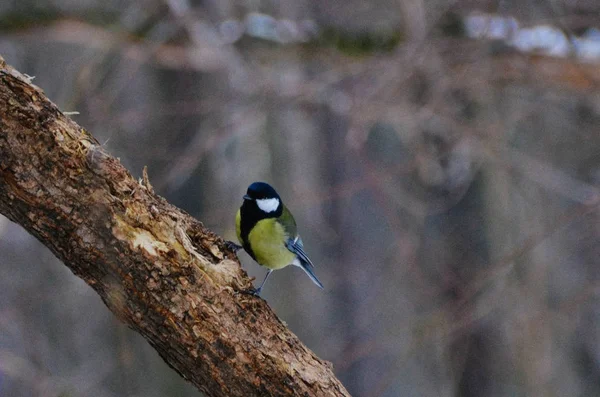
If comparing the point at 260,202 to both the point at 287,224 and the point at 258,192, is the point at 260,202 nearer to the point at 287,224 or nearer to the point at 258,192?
the point at 258,192

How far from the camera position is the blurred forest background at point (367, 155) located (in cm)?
440

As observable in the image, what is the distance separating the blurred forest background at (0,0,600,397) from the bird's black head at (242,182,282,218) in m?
1.07

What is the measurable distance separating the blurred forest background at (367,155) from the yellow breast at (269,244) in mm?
993

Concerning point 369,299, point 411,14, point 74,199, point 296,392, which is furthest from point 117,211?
point 369,299

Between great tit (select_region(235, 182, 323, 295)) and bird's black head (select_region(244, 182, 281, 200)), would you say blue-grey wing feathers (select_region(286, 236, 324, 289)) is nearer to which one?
great tit (select_region(235, 182, 323, 295))

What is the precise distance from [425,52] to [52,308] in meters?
4.52

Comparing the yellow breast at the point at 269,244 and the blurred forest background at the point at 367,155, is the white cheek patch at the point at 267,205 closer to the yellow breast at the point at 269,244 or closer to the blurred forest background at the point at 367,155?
the yellow breast at the point at 269,244

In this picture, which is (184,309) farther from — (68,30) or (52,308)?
(52,308)

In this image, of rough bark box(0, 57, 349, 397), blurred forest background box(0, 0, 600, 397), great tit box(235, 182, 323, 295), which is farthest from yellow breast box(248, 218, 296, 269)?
blurred forest background box(0, 0, 600, 397)

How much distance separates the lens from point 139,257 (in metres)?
1.93

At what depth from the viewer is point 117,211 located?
76.0 inches

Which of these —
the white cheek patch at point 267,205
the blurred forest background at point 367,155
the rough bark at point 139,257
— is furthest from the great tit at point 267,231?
the blurred forest background at point 367,155

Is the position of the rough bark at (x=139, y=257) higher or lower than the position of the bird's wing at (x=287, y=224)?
lower

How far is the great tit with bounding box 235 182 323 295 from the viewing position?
2.98 meters
